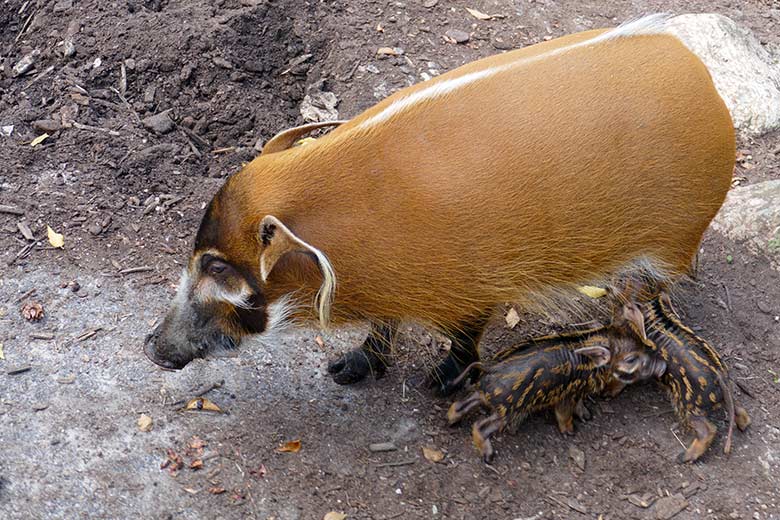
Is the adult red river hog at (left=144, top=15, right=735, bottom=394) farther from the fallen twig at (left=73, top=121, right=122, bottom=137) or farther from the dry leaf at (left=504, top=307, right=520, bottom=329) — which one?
the fallen twig at (left=73, top=121, right=122, bottom=137)

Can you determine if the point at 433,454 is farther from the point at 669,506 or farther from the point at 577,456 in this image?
the point at 669,506

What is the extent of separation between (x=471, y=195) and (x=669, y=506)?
149 cm

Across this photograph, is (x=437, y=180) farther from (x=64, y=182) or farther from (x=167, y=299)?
(x=64, y=182)

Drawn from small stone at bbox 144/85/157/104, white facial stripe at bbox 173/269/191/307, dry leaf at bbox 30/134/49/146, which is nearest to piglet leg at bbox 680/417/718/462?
white facial stripe at bbox 173/269/191/307

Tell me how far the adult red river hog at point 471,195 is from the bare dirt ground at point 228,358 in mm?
492

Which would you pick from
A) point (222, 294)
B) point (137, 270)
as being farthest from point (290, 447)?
point (137, 270)

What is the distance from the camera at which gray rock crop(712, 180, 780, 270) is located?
4625mm

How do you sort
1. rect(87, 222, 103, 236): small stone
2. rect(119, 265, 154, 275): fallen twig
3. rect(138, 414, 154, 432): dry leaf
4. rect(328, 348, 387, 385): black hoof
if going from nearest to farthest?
rect(138, 414, 154, 432): dry leaf
rect(328, 348, 387, 385): black hoof
rect(119, 265, 154, 275): fallen twig
rect(87, 222, 103, 236): small stone

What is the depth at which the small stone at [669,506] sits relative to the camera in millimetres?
3400

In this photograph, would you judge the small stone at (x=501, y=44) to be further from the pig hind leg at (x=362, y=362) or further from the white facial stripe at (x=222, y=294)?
the white facial stripe at (x=222, y=294)

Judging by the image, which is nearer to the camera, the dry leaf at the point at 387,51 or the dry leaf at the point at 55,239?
the dry leaf at the point at 55,239

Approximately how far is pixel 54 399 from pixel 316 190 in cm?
146

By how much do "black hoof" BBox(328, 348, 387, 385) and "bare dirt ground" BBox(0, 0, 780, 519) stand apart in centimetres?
5

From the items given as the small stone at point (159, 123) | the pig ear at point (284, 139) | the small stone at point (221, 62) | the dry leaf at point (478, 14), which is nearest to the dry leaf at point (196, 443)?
the pig ear at point (284, 139)
